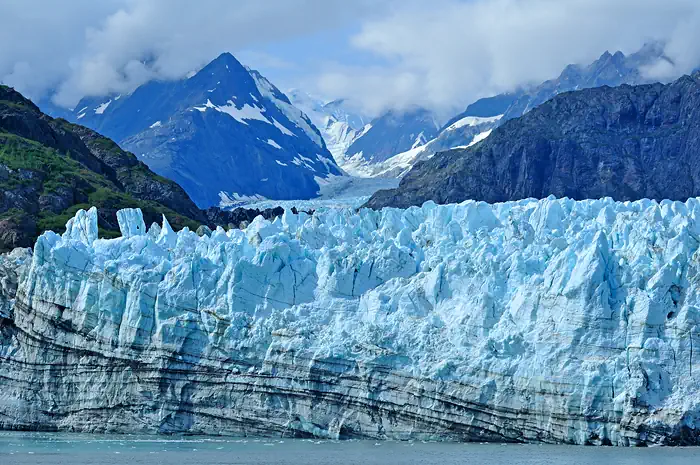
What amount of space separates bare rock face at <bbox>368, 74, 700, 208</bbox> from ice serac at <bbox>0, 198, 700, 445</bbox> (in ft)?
227

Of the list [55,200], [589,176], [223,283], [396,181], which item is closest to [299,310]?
[223,283]

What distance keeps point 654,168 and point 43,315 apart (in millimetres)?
83493

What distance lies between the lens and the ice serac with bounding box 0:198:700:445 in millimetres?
42531

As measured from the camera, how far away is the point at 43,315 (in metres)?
50.4

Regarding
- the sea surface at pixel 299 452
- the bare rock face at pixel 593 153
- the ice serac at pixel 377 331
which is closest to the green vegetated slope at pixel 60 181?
the ice serac at pixel 377 331

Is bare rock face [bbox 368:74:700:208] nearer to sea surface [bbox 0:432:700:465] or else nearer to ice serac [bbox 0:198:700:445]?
ice serac [bbox 0:198:700:445]

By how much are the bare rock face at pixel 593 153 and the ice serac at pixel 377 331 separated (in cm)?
6930

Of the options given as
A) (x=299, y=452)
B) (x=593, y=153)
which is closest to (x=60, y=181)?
(x=299, y=452)

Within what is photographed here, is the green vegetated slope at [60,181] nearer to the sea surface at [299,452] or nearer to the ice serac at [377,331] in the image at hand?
the ice serac at [377,331]

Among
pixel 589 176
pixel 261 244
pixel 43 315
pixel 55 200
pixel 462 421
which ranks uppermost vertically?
pixel 589 176

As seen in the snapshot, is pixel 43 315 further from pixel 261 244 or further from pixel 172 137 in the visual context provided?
pixel 172 137

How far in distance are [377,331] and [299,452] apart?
5.27 meters

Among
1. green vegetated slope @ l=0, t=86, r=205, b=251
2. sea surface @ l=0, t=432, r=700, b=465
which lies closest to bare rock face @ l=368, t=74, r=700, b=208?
green vegetated slope @ l=0, t=86, r=205, b=251

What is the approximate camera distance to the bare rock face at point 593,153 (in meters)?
121
